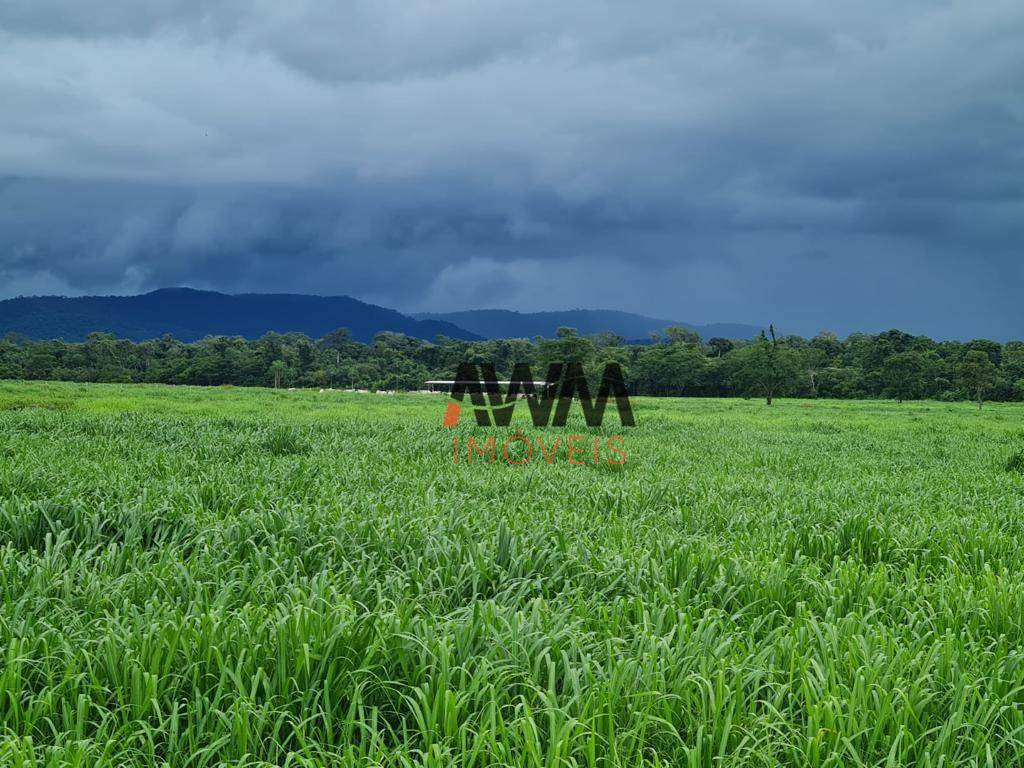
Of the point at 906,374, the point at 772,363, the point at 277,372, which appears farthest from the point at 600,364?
the point at 277,372

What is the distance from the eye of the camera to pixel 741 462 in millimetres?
11914

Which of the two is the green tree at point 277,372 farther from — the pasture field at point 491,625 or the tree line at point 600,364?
the pasture field at point 491,625

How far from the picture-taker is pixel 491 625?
10.4 ft

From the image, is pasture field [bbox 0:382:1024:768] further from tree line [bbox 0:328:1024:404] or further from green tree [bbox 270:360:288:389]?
green tree [bbox 270:360:288:389]

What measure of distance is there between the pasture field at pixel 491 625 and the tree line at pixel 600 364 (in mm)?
50993

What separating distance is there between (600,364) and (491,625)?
244 ft

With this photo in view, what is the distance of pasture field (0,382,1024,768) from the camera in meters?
2.48

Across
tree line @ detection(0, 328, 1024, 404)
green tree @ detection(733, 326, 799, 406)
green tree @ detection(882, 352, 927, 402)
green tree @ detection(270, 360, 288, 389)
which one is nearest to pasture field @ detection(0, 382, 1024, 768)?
green tree @ detection(733, 326, 799, 406)

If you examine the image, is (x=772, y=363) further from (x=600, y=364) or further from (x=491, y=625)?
(x=491, y=625)

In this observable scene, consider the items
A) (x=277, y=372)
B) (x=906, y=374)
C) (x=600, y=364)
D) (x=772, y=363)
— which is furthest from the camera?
(x=277, y=372)

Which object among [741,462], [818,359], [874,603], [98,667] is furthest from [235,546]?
[818,359]

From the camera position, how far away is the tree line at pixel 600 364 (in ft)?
226

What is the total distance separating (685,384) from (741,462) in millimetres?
79792

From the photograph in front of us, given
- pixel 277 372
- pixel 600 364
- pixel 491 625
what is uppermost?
pixel 600 364
